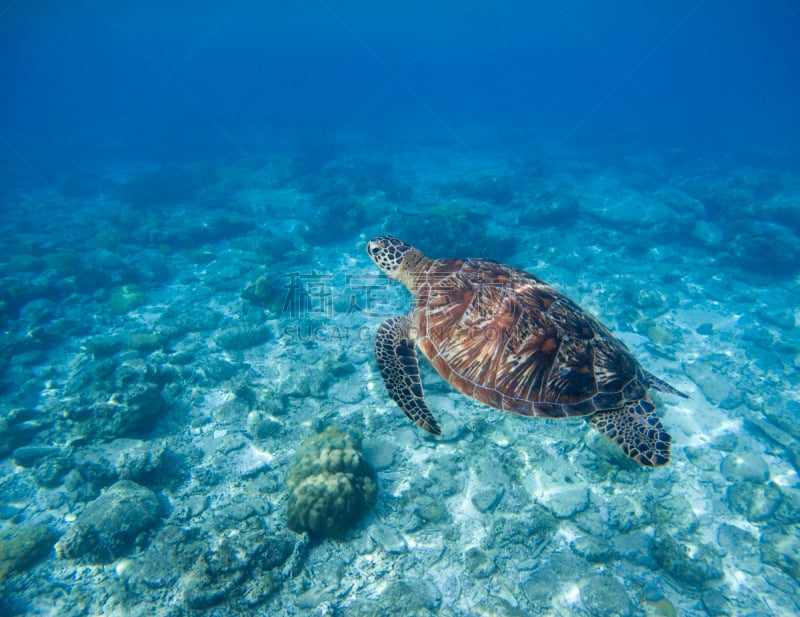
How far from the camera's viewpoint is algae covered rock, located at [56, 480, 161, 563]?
4.66m

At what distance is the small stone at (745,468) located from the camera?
20.1 feet

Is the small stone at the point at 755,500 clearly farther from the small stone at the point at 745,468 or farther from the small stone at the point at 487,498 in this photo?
the small stone at the point at 487,498

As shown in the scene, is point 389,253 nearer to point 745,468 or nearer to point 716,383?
point 745,468

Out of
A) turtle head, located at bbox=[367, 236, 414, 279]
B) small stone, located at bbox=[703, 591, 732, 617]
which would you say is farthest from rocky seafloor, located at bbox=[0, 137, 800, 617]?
turtle head, located at bbox=[367, 236, 414, 279]

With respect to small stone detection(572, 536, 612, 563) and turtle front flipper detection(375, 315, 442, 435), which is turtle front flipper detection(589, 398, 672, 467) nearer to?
turtle front flipper detection(375, 315, 442, 435)

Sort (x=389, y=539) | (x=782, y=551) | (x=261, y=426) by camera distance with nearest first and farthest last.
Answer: (x=389, y=539) < (x=782, y=551) < (x=261, y=426)

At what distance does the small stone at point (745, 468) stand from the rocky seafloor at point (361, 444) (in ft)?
0.14

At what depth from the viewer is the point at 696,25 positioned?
10125 cm

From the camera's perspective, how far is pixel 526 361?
13.6 feet

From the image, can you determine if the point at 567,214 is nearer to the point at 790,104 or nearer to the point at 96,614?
the point at 96,614

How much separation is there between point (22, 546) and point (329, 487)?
14.4 ft

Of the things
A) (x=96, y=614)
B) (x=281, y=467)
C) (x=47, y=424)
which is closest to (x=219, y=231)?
(x=47, y=424)

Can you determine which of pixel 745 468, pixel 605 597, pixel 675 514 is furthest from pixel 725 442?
pixel 605 597

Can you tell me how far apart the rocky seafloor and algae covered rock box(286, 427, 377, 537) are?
0.21 meters
